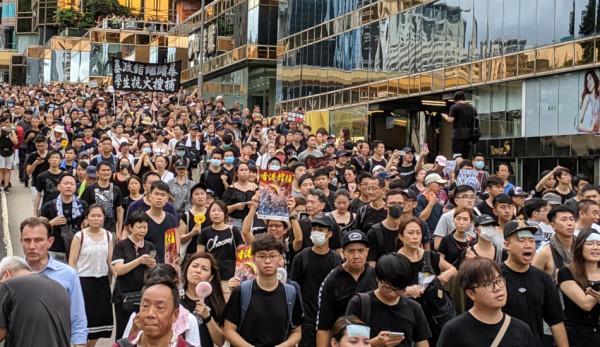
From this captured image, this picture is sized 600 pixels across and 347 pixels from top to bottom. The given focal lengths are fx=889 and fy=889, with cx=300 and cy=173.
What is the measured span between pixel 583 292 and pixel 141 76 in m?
24.8

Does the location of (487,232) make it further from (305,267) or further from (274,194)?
(274,194)

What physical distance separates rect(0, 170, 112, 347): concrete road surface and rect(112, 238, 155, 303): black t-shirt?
Answer: 58.1 inches

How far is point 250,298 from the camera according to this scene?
6574mm

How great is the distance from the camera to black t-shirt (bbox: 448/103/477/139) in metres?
17.6

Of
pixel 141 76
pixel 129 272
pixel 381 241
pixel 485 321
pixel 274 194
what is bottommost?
pixel 129 272

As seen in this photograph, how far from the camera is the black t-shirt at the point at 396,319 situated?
19.6ft

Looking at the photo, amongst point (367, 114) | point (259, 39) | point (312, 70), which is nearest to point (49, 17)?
point (259, 39)

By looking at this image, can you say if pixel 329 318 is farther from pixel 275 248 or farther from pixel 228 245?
pixel 228 245

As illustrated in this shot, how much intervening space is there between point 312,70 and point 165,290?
37.6 metres

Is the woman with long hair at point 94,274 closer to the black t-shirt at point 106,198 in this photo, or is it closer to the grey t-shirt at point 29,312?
the black t-shirt at point 106,198

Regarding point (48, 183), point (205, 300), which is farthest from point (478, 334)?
point (48, 183)

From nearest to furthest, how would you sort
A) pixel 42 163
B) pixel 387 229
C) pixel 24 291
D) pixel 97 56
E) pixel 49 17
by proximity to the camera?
1. pixel 24 291
2. pixel 387 229
3. pixel 42 163
4. pixel 97 56
5. pixel 49 17

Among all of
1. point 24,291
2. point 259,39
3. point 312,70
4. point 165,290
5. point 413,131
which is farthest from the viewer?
point 259,39

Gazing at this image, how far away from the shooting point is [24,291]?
5781 mm
